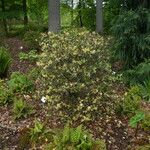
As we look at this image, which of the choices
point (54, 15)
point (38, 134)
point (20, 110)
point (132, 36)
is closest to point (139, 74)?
point (132, 36)

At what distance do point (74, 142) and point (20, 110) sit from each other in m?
1.69

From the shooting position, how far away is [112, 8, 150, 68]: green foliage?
10336 millimetres

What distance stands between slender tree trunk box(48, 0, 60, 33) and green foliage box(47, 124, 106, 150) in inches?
296

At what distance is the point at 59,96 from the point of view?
6969 mm

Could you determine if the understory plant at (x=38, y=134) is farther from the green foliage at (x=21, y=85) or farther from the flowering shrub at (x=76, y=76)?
the green foliage at (x=21, y=85)

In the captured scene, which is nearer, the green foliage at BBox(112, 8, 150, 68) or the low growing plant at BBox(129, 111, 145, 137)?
the low growing plant at BBox(129, 111, 145, 137)

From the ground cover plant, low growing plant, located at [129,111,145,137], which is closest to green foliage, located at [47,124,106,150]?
the ground cover plant

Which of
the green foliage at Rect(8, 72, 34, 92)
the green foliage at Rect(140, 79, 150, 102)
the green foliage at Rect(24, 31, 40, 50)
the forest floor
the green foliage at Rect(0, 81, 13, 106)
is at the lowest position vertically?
the forest floor

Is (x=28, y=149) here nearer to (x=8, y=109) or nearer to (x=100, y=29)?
(x=8, y=109)

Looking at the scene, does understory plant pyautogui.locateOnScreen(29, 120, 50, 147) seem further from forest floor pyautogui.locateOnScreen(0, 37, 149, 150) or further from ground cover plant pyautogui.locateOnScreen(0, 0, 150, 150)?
forest floor pyautogui.locateOnScreen(0, 37, 149, 150)

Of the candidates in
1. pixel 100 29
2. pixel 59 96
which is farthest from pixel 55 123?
pixel 100 29

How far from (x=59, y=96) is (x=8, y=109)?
1.51 meters

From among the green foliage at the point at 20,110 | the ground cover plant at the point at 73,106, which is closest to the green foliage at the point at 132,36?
the ground cover plant at the point at 73,106

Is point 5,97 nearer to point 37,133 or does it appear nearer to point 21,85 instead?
point 21,85
